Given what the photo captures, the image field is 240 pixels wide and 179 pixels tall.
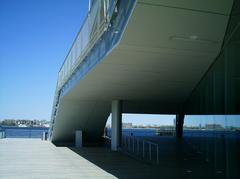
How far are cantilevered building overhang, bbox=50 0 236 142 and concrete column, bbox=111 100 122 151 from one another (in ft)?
2.55

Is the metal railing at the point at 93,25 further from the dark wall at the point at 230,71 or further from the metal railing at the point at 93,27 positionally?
the dark wall at the point at 230,71

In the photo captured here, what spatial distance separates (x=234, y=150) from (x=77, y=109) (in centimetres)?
1562

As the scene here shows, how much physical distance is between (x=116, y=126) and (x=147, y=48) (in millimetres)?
10929

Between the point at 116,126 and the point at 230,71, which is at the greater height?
the point at 230,71

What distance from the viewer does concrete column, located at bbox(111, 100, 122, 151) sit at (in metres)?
19.1

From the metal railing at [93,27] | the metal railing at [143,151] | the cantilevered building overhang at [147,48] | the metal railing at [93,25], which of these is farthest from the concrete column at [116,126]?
the metal railing at [93,27]

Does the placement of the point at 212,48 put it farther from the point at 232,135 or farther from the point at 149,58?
the point at 232,135

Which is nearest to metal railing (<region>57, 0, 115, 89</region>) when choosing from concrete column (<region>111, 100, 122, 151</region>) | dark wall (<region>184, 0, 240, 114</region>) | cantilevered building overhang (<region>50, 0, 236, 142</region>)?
cantilevered building overhang (<region>50, 0, 236, 142</region>)

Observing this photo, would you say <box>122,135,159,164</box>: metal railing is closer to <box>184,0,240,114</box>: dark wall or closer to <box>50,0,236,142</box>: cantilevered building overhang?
<box>50,0,236,142</box>: cantilevered building overhang

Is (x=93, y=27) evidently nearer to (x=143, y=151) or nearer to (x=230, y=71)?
(x=230, y=71)

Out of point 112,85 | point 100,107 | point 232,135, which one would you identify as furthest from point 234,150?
point 100,107

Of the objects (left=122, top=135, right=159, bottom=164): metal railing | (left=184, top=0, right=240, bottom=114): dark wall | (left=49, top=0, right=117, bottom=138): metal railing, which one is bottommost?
(left=122, top=135, right=159, bottom=164): metal railing

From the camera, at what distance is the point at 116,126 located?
19375mm

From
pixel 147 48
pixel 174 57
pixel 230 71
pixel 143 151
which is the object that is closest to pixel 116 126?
pixel 143 151
